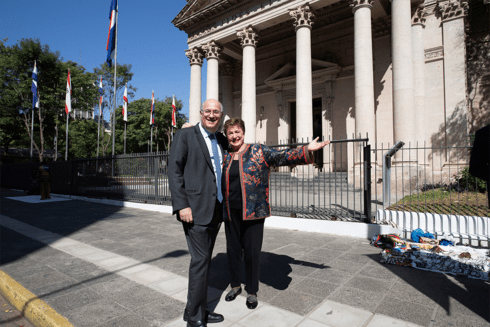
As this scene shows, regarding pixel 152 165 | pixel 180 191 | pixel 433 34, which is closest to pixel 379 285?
pixel 180 191

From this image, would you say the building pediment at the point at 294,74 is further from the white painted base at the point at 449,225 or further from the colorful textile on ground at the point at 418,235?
the colorful textile on ground at the point at 418,235

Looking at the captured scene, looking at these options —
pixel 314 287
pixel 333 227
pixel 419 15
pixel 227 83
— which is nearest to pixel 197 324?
pixel 314 287

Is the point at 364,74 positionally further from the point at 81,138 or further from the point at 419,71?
the point at 81,138

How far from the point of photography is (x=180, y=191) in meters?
2.61

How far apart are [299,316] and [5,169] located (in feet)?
99.5

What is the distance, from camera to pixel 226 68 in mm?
24625

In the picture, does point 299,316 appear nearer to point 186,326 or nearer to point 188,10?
point 186,326

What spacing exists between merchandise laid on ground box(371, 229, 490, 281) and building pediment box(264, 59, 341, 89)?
16.0 meters

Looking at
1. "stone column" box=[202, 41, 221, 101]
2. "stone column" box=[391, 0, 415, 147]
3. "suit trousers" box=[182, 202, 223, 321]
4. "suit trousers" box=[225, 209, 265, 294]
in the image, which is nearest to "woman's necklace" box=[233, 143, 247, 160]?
"suit trousers" box=[225, 209, 265, 294]

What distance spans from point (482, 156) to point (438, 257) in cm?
256

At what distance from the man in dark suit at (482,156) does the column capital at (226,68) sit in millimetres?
23599

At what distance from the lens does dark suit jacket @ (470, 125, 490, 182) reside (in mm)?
2496

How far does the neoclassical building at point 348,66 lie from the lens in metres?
13.5

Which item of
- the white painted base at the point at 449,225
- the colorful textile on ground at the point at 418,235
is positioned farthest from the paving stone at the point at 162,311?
the white painted base at the point at 449,225
